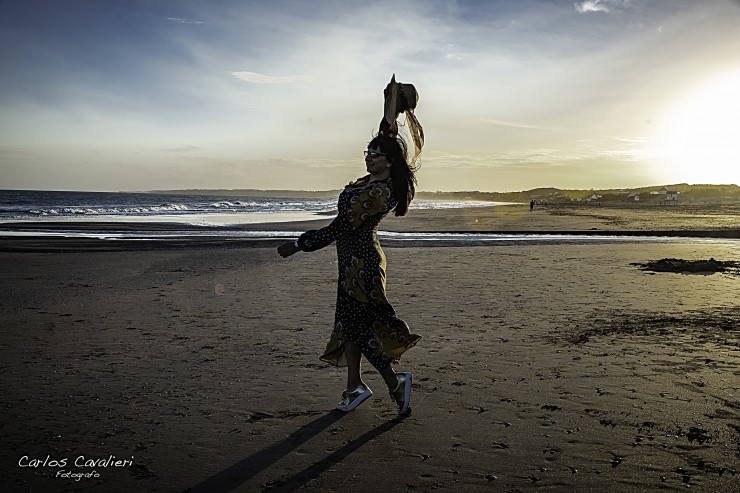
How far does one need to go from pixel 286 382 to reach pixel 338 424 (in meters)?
0.98

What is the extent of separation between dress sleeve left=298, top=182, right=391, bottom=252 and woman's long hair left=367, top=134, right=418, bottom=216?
0.12m

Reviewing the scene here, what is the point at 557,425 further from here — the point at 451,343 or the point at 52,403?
the point at 52,403

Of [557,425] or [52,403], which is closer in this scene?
[557,425]

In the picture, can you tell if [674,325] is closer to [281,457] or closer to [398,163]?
[398,163]

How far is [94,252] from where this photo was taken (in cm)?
1451

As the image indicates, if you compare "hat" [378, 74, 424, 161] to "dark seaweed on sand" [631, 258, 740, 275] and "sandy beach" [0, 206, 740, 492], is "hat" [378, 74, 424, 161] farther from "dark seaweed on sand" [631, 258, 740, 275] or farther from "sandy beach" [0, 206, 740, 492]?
"dark seaweed on sand" [631, 258, 740, 275]

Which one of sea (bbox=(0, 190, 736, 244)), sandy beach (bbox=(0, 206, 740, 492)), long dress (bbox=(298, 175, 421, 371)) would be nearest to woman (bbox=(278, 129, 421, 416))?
long dress (bbox=(298, 175, 421, 371))

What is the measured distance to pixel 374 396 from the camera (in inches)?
172

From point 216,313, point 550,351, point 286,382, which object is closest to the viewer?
point 286,382

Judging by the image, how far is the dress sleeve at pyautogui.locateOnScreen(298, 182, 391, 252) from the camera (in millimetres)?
3686

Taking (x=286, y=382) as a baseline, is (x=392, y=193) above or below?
above

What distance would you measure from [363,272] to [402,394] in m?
0.91

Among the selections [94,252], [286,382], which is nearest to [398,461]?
[286,382]

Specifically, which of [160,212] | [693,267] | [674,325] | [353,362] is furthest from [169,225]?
[353,362]
